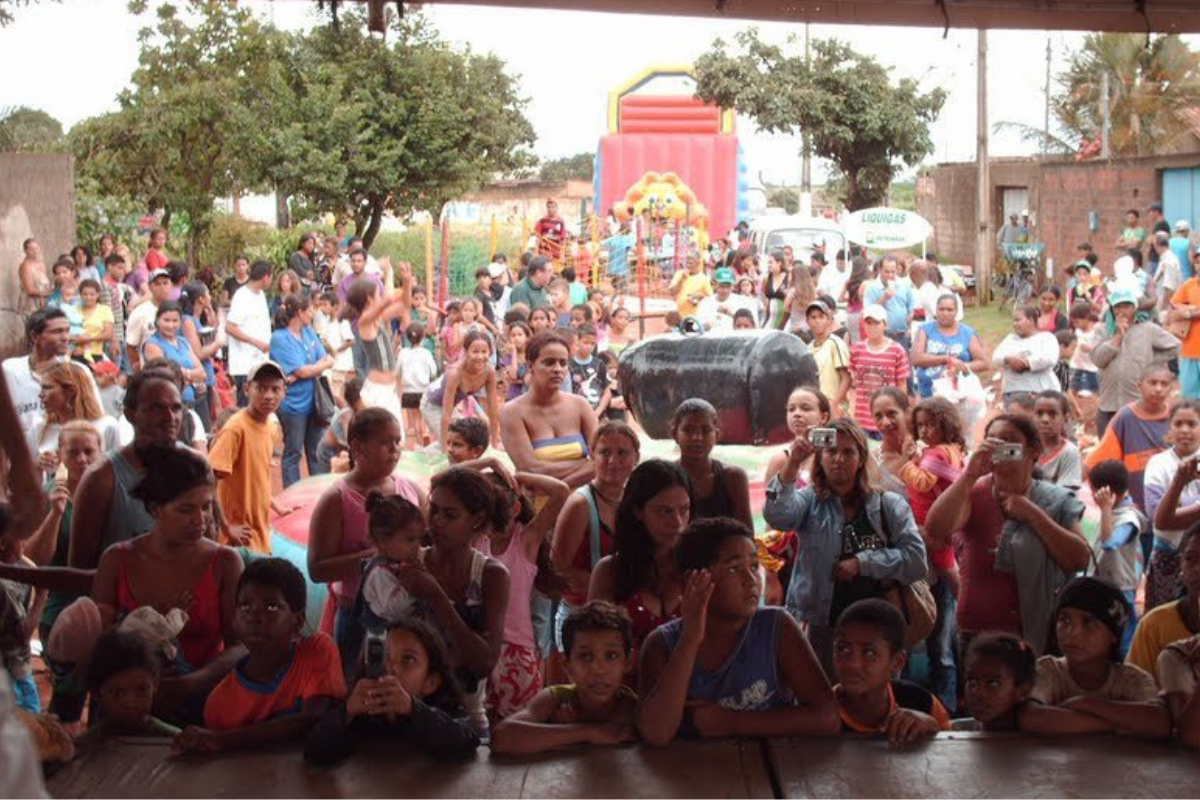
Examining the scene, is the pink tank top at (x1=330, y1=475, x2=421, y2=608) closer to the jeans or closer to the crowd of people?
the crowd of people

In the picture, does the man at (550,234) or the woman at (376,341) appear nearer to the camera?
the woman at (376,341)

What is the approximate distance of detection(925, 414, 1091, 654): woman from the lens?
5363 mm

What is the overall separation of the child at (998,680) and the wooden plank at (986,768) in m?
0.27

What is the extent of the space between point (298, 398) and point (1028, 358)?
4.81m

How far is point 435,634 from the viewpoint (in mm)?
4336

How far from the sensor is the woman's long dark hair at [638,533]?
192 inches

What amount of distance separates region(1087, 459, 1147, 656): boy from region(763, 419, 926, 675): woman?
1.41 metres

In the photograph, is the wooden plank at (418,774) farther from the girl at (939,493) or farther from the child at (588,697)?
the girl at (939,493)

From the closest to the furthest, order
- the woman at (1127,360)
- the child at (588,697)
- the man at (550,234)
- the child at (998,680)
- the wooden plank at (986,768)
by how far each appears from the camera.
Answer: the wooden plank at (986,768)
the child at (588,697)
the child at (998,680)
the woman at (1127,360)
the man at (550,234)

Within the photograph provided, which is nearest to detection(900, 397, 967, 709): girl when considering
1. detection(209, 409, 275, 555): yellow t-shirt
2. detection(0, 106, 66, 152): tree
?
detection(209, 409, 275, 555): yellow t-shirt

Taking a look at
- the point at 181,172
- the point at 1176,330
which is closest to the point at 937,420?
the point at 1176,330

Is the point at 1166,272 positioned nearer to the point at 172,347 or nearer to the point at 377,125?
the point at 377,125

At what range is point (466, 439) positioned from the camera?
6406mm

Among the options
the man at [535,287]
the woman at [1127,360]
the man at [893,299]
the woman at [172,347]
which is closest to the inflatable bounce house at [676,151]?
the man at [893,299]
